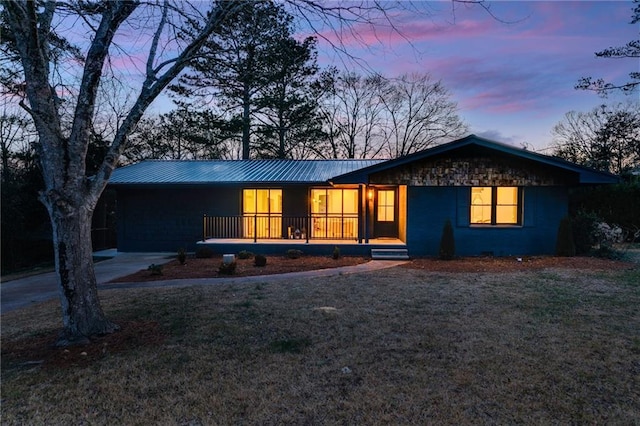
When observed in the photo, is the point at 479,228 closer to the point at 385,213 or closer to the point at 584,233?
the point at 584,233

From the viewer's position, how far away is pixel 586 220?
12.6m

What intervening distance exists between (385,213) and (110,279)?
9.96 metres

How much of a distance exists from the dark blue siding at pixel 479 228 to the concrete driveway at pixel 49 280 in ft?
28.2

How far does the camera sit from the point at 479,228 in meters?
12.6

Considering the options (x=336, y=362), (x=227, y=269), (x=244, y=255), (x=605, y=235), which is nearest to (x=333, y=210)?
(x=244, y=255)

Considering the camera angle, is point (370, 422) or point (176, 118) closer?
point (370, 422)

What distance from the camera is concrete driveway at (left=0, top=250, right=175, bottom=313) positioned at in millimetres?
7537

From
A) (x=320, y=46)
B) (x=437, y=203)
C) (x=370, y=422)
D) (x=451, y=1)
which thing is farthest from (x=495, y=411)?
(x=437, y=203)

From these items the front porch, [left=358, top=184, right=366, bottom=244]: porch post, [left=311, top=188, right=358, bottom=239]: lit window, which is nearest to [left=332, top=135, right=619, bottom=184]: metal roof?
[left=358, top=184, right=366, bottom=244]: porch post

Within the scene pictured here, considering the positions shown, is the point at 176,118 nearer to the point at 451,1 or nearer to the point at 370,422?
the point at 451,1

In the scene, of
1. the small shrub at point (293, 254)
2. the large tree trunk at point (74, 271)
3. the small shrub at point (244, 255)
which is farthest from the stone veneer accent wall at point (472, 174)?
the large tree trunk at point (74, 271)

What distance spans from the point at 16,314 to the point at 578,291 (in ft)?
33.1

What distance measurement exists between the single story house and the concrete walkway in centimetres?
246

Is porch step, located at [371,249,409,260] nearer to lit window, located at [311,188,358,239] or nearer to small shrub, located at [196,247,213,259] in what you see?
lit window, located at [311,188,358,239]
